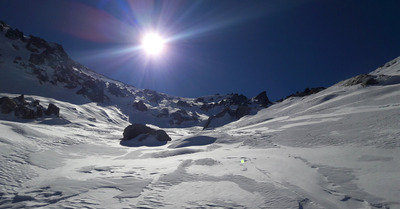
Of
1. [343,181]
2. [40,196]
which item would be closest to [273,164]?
[343,181]

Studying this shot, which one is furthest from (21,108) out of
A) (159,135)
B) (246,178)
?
(246,178)

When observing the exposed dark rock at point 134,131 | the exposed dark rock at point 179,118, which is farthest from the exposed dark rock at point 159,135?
the exposed dark rock at point 179,118

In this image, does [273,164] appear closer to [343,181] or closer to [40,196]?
[343,181]

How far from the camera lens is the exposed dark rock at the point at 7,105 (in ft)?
106

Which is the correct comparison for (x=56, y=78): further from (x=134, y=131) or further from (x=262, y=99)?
(x=262, y=99)

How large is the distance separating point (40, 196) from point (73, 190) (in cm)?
80

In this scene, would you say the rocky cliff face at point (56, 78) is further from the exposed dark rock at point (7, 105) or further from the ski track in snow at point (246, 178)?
the ski track in snow at point (246, 178)

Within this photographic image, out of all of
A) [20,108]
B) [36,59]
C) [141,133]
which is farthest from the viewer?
[36,59]

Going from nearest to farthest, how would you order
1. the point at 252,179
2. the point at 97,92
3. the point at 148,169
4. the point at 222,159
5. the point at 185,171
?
the point at 252,179 → the point at 185,171 → the point at 148,169 → the point at 222,159 → the point at 97,92

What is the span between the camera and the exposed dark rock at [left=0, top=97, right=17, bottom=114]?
106 feet

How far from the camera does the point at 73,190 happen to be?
5680 millimetres

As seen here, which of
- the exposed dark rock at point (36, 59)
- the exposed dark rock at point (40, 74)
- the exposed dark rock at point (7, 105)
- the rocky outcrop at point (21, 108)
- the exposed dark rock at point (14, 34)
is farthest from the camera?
the exposed dark rock at point (14, 34)

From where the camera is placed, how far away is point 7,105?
32.6m

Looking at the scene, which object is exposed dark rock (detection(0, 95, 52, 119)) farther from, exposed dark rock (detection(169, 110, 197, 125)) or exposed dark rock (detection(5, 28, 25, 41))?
exposed dark rock (detection(5, 28, 25, 41))
